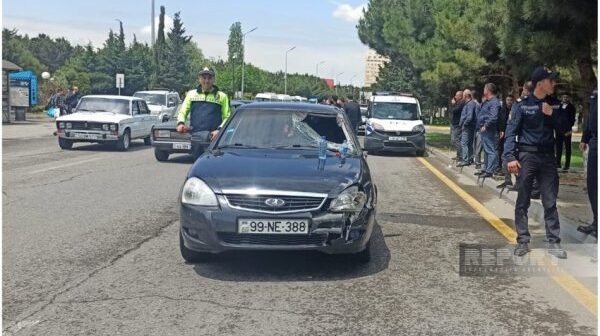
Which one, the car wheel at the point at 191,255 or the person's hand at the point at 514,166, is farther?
the person's hand at the point at 514,166

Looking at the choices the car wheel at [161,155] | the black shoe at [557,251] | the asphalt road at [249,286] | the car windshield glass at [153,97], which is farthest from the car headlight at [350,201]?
the car windshield glass at [153,97]

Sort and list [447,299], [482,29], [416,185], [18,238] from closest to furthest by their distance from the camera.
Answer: [447,299] < [18,238] < [416,185] < [482,29]

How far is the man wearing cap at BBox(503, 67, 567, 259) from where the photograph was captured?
6383 mm

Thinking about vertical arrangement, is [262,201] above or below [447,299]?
above

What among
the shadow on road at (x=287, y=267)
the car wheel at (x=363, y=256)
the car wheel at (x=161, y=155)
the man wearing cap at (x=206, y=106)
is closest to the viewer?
the shadow on road at (x=287, y=267)

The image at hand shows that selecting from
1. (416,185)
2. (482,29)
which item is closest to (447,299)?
(416,185)

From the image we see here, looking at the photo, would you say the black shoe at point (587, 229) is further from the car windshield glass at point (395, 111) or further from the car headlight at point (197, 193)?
the car windshield glass at point (395, 111)

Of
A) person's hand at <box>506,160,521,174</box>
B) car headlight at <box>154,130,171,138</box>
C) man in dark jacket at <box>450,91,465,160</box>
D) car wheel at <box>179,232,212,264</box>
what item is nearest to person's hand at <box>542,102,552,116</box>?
person's hand at <box>506,160,521,174</box>

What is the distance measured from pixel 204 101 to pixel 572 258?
478 centimetres

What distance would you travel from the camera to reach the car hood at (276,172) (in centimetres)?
541

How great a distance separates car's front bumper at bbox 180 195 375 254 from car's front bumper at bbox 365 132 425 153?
14.3 meters

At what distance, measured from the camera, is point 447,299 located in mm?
5023

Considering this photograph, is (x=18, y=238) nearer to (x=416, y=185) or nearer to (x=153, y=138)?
(x=416, y=185)

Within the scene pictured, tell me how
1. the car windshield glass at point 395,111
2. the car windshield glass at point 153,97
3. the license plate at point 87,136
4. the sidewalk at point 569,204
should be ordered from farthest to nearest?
1. the car windshield glass at point 153,97
2. the car windshield glass at point 395,111
3. the license plate at point 87,136
4. the sidewalk at point 569,204
